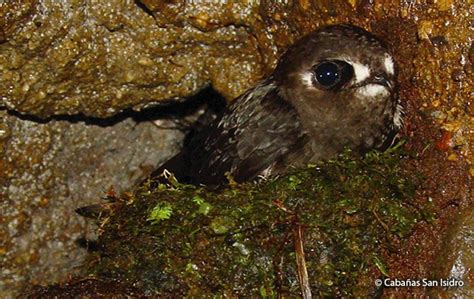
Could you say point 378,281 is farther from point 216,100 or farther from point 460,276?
point 216,100

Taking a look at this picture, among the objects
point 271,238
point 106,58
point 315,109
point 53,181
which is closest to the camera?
point 271,238

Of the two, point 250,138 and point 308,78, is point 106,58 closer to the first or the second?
point 250,138

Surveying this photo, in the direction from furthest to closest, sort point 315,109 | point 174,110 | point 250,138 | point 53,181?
point 174,110 → point 53,181 → point 250,138 → point 315,109

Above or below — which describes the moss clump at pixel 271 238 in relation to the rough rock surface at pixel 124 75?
below

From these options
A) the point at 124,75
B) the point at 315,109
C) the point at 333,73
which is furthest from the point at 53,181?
the point at 333,73

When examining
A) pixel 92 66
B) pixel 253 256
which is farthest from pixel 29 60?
pixel 253 256

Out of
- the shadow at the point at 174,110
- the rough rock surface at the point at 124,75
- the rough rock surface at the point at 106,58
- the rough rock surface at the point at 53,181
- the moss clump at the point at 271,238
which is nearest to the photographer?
the moss clump at the point at 271,238

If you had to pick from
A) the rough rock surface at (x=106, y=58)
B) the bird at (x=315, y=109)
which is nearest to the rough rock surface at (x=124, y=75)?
the rough rock surface at (x=106, y=58)

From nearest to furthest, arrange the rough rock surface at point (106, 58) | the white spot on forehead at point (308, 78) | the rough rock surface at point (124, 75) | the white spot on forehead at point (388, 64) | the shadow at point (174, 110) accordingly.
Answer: the rough rock surface at point (124, 75) < the white spot on forehead at point (388, 64) < the white spot on forehead at point (308, 78) < the rough rock surface at point (106, 58) < the shadow at point (174, 110)

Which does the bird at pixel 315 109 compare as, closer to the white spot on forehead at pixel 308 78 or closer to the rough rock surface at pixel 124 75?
the white spot on forehead at pixel 308 78
